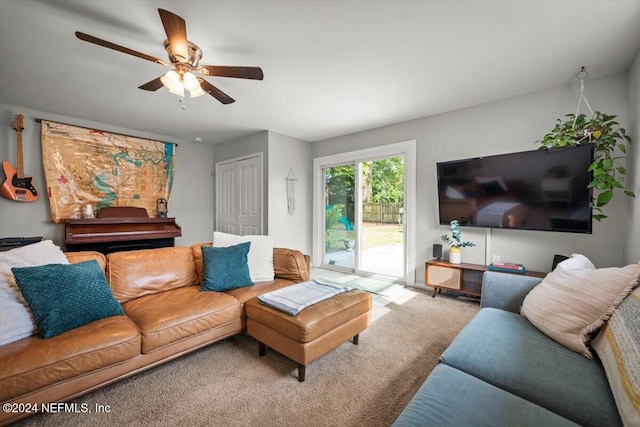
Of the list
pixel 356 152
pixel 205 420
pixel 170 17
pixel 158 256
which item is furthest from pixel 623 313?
→ pixel 356 152

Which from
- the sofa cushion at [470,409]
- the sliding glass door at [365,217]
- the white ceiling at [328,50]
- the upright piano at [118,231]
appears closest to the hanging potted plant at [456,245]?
the sliding glass door at [365,217]

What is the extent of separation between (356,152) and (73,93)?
12.2 ft

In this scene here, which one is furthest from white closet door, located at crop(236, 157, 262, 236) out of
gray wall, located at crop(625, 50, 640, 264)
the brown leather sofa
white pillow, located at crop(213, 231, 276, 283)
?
gray wall, located at crop(625, 50, 640, 264)

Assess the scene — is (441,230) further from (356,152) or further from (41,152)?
(41,152)

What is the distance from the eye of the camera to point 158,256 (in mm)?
2352

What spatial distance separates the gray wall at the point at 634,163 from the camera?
80.4 inches

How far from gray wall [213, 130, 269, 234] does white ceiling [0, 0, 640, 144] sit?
100cm

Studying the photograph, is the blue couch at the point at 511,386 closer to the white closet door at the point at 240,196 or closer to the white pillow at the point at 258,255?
the white pillow at the point at 258,255

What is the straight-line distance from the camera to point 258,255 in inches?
103

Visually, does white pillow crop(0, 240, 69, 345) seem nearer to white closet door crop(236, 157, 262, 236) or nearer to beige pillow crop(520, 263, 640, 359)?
white closet door crop(236, 157, 262, 236)

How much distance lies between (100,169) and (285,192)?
2858 mm

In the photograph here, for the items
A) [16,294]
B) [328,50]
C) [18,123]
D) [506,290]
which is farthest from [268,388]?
[18,123]

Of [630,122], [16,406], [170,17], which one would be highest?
[170,17]

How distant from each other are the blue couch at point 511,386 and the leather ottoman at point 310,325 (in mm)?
757
